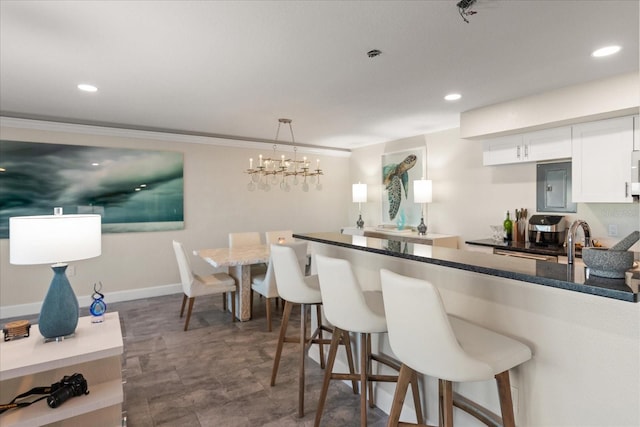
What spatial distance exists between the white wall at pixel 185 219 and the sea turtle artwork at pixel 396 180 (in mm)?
1187

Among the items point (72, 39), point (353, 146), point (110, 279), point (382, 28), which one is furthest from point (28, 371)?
point (353, 146)

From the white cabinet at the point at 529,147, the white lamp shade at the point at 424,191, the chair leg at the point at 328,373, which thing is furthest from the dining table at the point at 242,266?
the white cabinet at the point at 529,147

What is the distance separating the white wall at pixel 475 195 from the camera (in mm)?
3418

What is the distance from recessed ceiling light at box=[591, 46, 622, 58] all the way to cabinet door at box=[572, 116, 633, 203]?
36.3 inches

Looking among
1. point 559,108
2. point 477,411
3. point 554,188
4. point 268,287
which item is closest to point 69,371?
point 268,287

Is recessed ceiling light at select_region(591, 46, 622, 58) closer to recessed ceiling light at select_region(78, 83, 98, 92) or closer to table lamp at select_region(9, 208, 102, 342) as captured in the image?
table lamp at select_region(9, 208, 102, 342)

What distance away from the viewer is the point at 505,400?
1326mm

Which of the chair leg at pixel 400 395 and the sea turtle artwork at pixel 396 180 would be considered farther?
the sea turtle artwork at pixel 396 180

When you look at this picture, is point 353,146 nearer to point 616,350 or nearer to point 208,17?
point 208,17

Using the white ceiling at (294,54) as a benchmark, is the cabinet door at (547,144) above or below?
below

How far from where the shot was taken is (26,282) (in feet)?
13.7

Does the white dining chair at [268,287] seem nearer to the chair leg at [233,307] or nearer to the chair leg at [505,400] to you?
the chair leg at [233,307]

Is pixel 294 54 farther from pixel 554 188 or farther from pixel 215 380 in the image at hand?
pixel 554 188

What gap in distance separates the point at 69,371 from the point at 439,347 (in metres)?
2.05
